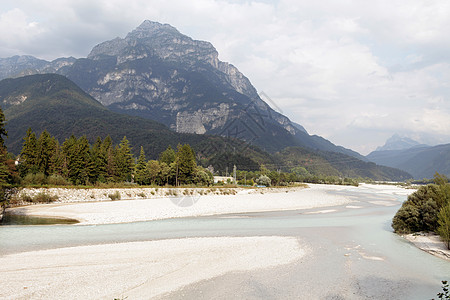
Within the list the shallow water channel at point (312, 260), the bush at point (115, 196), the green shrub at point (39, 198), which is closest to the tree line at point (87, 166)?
the green shrub at point (39, 198)

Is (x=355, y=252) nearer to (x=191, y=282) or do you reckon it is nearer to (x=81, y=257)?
(x=191, y=282)

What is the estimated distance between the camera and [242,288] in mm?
11508

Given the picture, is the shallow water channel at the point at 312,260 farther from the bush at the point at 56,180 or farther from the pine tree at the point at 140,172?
the pine tree at the point at 140,172

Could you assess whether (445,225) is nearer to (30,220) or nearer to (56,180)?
(30,220)

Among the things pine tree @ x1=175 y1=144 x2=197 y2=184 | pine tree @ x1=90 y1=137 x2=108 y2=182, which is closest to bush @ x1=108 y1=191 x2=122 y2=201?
pine tree @ x1=90 y1=137 x2=108 y2=182

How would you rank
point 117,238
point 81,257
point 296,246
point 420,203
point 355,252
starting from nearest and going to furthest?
point 81,257
point 355,252
point 296,246
point 117,238
point 420,203

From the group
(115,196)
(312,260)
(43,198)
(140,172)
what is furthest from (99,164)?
(312,260)

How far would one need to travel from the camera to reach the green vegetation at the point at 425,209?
22203mm

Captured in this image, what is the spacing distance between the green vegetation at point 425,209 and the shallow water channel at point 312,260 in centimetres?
183

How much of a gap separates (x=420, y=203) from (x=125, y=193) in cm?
4706

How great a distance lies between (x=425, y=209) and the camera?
23.5 m

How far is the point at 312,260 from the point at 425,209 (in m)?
14.6

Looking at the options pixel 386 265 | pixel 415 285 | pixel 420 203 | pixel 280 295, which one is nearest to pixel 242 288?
pixel 280 295

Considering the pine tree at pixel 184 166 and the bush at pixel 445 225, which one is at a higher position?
the pine tree at pixel 184 166
